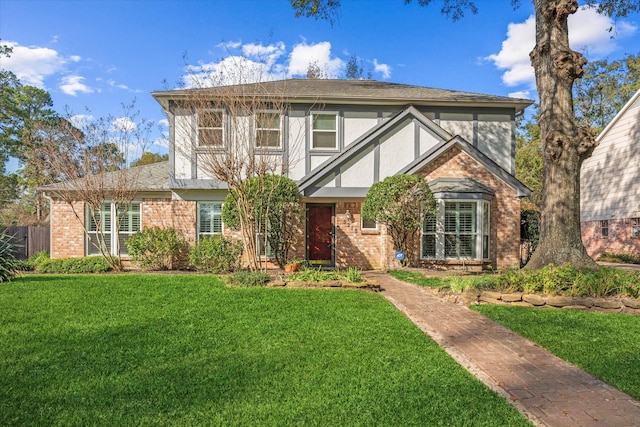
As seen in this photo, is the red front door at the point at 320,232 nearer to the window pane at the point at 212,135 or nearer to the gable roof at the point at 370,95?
the gable roof at the point at 370,95

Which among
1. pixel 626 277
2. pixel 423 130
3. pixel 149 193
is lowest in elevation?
pixel 626 277

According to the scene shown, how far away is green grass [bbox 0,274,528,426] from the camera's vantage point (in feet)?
10.6

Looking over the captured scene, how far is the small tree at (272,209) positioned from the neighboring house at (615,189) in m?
15.7

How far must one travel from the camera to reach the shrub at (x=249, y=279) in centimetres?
909

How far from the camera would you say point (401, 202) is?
11.6m

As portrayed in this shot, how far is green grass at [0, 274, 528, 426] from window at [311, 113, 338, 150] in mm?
7940

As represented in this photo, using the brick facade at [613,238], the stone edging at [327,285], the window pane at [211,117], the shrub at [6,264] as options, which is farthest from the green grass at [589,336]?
the brick facade at [613,238]

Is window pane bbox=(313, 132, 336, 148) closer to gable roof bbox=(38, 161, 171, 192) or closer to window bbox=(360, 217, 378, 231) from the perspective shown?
window bbox=(360, 217, 378, 231)

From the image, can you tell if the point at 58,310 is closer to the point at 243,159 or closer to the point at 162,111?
the point at 243,159

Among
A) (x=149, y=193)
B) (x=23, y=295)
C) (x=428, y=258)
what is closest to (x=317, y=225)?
(x=428, y=258)

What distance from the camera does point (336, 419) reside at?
10.4ft

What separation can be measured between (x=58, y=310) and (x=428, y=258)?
1013 centimetres

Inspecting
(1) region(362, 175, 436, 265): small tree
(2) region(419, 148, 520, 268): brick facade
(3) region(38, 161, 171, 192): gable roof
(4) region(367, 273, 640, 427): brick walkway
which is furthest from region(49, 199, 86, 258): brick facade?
(4) region(367, 273, 640, 427): brick walkway

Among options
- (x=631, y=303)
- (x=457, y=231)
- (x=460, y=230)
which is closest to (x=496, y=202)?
(x=460, y=230)
